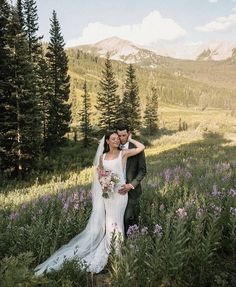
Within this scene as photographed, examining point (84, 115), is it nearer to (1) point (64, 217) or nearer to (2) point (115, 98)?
(2) point (115, 98)

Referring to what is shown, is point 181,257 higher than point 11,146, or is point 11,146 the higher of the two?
point 181,257

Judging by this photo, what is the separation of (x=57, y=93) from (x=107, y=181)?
1864 inches

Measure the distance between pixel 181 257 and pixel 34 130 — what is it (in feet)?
85.5

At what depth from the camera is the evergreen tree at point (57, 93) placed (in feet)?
164

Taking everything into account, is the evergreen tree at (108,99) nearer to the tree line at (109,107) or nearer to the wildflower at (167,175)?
the tree line at (109,107)

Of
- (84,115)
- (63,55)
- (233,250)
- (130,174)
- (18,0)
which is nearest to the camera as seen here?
(233,250)

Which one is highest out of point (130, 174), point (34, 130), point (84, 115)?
point (130, 174)

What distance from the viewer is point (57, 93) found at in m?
53.0

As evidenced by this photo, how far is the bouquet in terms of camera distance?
22.1 ft

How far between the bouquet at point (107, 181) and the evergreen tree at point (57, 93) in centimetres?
4320

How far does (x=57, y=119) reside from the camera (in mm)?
50719

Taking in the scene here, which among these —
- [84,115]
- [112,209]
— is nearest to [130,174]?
[112,209]

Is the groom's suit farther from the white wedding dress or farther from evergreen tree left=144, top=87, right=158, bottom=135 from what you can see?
evergreen tree left=144, top=87, right=158, bottom=135

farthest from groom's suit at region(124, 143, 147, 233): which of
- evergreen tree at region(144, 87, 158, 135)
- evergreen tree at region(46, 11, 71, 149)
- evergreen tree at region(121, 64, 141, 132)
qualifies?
evergreen tree at region(144, 87, 158, 135)
